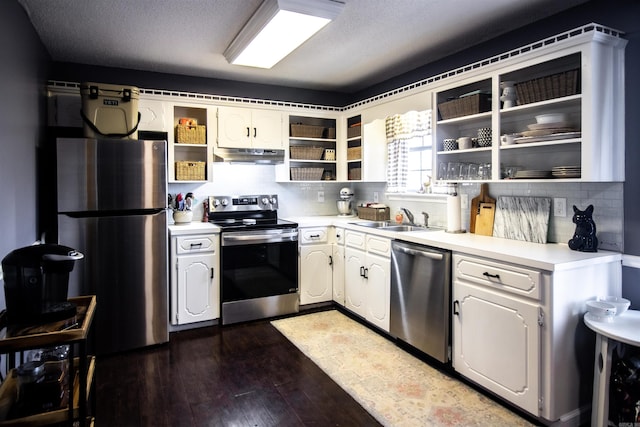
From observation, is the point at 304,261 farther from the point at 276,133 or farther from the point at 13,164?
the point at 13,164

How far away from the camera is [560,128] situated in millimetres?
2430

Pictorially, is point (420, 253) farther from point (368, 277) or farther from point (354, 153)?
point (354, 153)

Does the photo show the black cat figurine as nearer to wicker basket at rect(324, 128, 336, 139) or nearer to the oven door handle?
the oven door handle

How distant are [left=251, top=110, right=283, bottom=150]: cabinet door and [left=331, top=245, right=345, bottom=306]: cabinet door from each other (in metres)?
1.29

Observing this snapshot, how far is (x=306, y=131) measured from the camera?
459 centimetres

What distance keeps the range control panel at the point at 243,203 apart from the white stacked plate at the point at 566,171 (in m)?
2.90

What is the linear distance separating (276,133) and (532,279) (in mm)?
2999

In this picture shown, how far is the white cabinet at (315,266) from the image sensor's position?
4133 millimetres

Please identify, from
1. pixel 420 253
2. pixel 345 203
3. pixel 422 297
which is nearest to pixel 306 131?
pixel 345 203

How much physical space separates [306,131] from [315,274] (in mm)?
1618

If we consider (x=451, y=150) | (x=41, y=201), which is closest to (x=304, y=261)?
(x=451, y=150)

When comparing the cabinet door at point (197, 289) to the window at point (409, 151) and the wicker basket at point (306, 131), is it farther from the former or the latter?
A: the window at point (409, 151)

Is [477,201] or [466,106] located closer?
[466,106]

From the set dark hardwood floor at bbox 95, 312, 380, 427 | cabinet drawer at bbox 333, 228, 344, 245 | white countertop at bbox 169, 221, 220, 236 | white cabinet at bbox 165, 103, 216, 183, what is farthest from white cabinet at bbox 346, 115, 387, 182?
dark hardwood floor at bbox 95, 312, 380, 427
